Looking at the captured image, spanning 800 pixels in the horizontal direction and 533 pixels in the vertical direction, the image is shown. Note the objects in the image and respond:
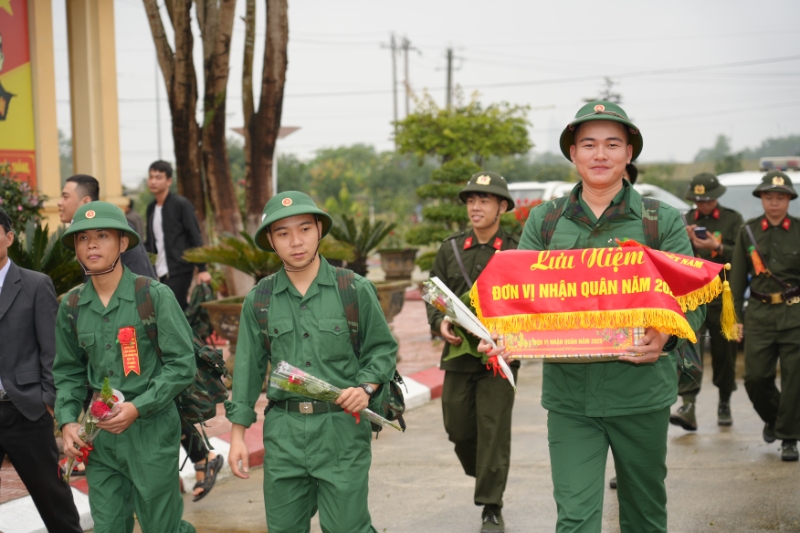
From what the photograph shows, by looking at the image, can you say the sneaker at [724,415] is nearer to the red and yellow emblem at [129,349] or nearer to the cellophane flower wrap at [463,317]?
the cellophane flower wrap at [463,317]

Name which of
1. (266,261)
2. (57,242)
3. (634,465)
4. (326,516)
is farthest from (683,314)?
(266,261)

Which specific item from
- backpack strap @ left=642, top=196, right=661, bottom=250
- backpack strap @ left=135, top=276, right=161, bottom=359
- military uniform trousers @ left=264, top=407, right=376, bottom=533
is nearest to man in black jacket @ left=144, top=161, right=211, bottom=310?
backpack strap @ left=135, top=276, right=161, bottom=359

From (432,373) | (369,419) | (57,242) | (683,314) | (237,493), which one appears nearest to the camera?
(683,314)

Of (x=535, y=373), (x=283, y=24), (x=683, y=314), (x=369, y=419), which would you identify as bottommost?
(x=535, y=373)

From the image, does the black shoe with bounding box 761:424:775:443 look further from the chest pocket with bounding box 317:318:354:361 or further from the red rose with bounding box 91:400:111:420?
the red rose with bounding box 91:400:111:420

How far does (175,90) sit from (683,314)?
9.64 metres

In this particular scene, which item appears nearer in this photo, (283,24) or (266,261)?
(266,261)

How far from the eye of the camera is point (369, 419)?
157 inches

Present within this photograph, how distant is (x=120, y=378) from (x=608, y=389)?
213 cm

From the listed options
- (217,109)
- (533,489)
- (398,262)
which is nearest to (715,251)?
(533,489)

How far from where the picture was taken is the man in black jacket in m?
9.10

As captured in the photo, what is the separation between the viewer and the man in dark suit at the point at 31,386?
15.0 feet

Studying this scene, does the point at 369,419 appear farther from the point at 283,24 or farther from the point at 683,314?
the point at 283,24

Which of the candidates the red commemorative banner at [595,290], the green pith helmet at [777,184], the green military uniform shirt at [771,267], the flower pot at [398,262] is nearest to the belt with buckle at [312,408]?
the red commemorative banner at [595,290]
